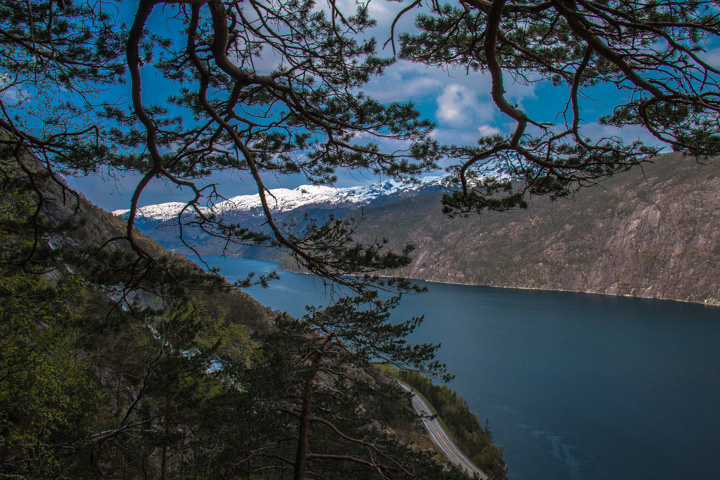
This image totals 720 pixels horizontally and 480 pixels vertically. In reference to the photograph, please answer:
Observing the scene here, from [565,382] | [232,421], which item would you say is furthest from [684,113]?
[565,382]

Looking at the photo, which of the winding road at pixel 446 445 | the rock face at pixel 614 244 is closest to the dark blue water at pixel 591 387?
the winding road at pixel 446 445

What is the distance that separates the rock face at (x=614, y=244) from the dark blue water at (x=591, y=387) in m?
30.2

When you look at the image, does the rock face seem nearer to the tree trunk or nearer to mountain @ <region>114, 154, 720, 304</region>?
mountain @ <region>114, 154, 720, 304</region>

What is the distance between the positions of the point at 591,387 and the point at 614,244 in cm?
7282

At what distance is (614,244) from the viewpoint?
82.9 m

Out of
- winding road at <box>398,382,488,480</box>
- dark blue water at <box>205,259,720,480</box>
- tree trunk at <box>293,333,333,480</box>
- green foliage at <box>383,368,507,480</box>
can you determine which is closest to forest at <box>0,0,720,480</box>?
tree trunk at <box>293,333,333,480</box>

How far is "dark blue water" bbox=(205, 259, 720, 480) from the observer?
1673cm

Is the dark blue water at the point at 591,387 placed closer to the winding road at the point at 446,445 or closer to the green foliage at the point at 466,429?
the green foliage at the point at 466,429

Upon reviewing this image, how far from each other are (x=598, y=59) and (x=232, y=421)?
479 cm

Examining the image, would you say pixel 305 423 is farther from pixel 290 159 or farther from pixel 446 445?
pixel 446 445

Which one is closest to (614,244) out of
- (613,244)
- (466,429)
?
(613,244)

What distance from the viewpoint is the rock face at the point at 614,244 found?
6862 cm

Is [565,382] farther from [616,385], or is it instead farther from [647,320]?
[647,320]

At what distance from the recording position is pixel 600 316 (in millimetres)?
42125
